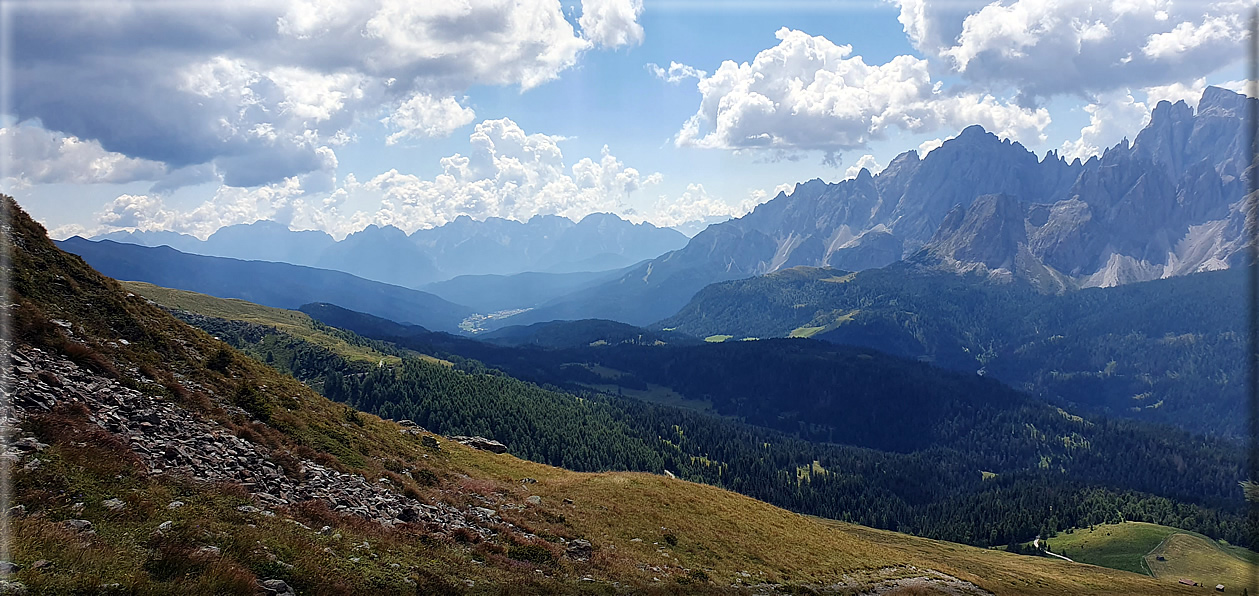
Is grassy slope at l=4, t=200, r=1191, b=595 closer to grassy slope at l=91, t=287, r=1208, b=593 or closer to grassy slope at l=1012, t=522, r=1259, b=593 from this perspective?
grassy slope at l=91, t=287, r=1208, b=593

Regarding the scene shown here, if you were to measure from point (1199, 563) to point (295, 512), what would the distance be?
24844cm

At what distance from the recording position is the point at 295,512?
74.0 ft

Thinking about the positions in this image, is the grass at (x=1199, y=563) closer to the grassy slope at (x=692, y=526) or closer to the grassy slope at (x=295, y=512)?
the grassy slope at (x=692, y=526)

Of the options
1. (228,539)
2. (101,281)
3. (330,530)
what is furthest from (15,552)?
(101,281)

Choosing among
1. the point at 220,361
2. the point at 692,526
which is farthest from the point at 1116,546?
the point at 220,361

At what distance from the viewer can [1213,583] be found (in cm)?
15538

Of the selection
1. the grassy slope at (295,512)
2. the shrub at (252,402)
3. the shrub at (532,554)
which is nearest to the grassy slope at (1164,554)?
the grassy slope at (295,512)

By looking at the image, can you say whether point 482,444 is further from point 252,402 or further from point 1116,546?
point 1116,546

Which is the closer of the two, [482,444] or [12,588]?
[12,588]

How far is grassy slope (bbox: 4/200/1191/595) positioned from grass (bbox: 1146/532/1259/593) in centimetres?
17076

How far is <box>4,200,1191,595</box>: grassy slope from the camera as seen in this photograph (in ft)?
49.1

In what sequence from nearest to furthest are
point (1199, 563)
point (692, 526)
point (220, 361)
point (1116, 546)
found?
point (220, 361), point (692, 526), point (1199, 563), point (1116, 546)

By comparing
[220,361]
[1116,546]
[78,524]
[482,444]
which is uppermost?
[220,361]

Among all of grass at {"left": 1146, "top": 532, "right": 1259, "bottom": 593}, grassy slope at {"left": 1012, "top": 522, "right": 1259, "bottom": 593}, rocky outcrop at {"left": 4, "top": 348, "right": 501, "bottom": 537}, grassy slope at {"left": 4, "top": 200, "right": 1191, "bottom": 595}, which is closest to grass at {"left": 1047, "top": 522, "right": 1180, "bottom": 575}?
grassy slope at {"left": 1012, "top": 522, "right": 1259, "bottom": 593}
